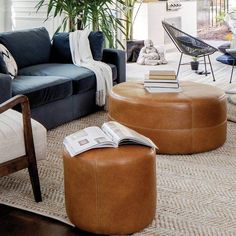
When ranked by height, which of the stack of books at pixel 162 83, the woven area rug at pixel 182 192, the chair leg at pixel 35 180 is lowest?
the woven area rug at pixel 182 192

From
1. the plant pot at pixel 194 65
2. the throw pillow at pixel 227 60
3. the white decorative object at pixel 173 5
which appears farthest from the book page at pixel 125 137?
the white decorative object at pixel 173 5

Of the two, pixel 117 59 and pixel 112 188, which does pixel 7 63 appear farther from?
pixel 112 188

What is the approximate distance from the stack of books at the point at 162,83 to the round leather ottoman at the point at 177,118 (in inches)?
2.7

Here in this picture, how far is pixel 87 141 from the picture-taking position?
2.34 meters

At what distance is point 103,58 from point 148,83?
1.44 metres

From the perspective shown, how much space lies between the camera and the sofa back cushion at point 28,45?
4.48 meters

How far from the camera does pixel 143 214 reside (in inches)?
90.8

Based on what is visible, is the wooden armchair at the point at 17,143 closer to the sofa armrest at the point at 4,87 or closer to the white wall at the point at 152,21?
the sofa armrest at the point at 4,87

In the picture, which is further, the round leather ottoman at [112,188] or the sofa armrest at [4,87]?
the sofa armrest at [4,87]

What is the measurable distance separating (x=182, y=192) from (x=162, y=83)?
106cm

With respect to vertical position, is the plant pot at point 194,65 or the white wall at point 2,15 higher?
the white wall at point 2,15

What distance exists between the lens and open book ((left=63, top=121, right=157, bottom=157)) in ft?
7.53

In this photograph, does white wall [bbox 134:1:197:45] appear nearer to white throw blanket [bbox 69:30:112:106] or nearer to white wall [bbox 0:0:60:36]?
white wall [bbox 0:0:60:36]

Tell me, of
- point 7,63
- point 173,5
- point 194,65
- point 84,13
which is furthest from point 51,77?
point 173,5
